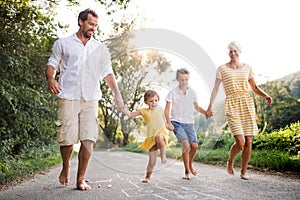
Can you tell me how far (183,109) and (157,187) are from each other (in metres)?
1.34

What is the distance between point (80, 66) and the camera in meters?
3.21

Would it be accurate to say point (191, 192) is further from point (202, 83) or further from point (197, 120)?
point (202, 83)

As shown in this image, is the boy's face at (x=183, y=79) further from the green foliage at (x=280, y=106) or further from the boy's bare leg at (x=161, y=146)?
the green foliage at (x=280, y=106)

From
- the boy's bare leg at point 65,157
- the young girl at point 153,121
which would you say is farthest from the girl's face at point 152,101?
the boy's bare leg at point 65,157

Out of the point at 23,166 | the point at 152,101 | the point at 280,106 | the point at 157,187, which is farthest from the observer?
the point at 280,106

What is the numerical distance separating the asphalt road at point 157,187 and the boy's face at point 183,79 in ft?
2.41

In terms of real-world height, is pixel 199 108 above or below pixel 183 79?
below

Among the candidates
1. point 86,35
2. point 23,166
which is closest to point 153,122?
point 86,35

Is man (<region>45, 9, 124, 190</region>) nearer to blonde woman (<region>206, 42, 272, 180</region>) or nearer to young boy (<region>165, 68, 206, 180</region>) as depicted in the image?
young boy (<region>165, 68, 206, 180</region>)

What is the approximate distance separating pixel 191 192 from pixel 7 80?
11.8 feet

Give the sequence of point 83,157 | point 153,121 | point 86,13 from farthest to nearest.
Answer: point 83,157, point 86,13, point 153,121

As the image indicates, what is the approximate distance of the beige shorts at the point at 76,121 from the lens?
134 inches

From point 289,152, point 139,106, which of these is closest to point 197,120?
point 139,106

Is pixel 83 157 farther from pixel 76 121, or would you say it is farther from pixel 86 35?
pixel 86 35
